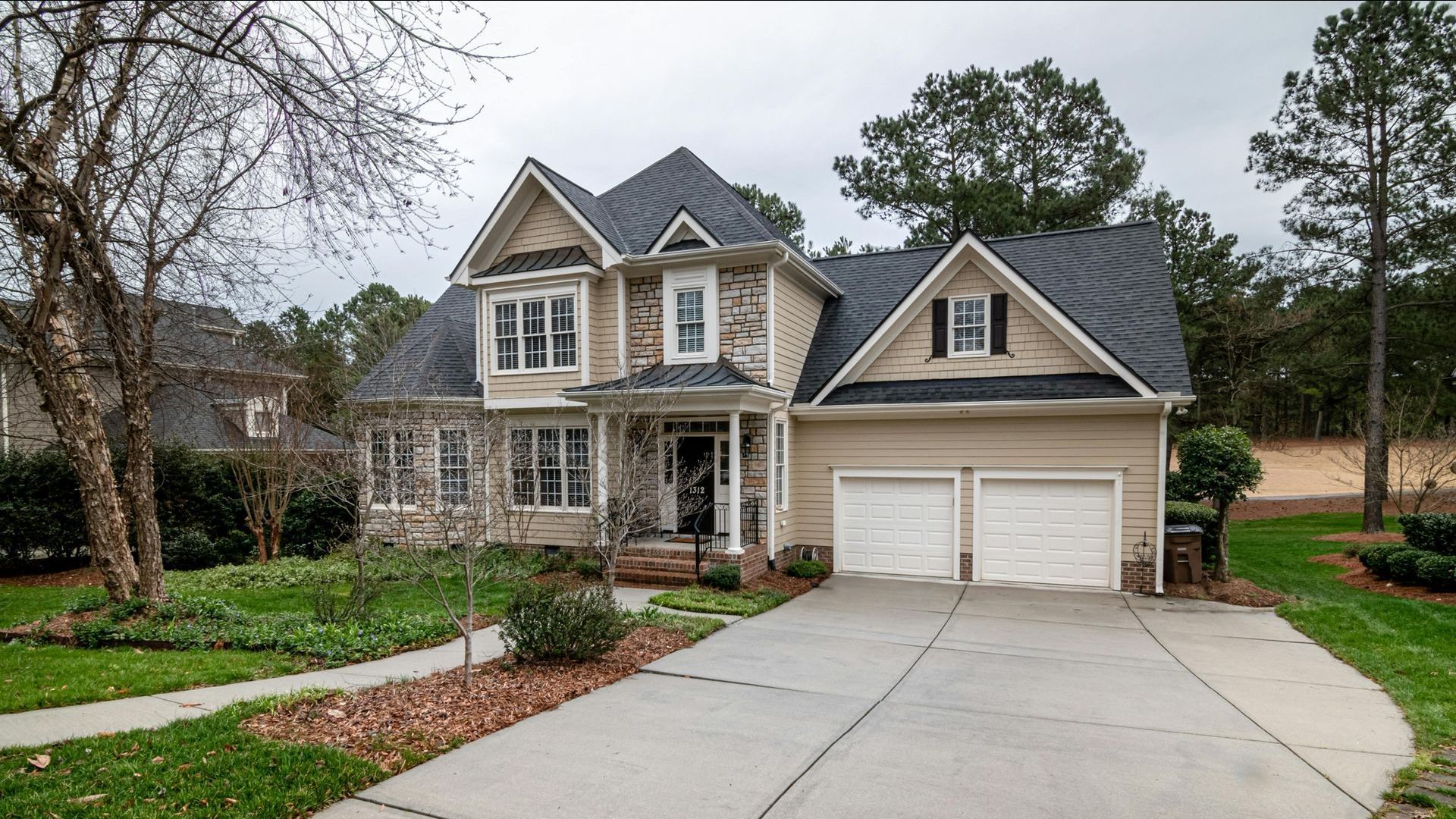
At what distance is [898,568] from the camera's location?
44.0ft

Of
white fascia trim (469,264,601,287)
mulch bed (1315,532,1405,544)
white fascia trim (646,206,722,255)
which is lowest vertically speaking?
mulch bed (1315,532,1405,544)

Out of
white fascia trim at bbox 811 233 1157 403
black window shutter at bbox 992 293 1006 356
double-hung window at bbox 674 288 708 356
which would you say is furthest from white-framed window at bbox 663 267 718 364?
black window shutter at bbox 992 293 1006 356

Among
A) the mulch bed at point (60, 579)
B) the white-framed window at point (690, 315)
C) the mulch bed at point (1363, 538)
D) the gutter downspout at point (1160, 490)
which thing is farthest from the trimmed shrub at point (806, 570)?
the mulch bed at point (1363, 538)

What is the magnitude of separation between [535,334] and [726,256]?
4.14 metres

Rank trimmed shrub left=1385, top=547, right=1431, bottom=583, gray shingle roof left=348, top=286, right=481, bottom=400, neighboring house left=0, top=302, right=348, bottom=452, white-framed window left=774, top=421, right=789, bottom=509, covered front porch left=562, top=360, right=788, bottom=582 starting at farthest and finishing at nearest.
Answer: gray shingle roof left=348, top=286, right=481, bottom=400
white-framed window left=774, top=421, right=789, bottom=509
covered front porch left=562, top=360, right=788, bottom=582
trimmed shrub left=1385, top=547, right=1431, bottom=583
neighboring house left=0, top=302, right=348, bottom=452

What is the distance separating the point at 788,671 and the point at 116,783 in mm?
5211

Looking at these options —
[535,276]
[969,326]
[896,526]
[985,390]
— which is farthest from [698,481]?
[969,326]

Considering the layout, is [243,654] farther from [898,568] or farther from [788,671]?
[898,568]

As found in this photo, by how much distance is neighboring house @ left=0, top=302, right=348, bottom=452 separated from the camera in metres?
8.53

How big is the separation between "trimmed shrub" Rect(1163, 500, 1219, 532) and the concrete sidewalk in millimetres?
12587

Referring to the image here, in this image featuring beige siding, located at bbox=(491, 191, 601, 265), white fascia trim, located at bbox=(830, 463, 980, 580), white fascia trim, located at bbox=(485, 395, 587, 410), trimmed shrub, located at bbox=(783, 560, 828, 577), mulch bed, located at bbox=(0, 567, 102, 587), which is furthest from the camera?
beige siding, located at bbox=(491, 191, 601, 265)

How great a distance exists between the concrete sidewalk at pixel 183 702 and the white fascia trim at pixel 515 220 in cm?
830

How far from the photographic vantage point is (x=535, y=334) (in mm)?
14234

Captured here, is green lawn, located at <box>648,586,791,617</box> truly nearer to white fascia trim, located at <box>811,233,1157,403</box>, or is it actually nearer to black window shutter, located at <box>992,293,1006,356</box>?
white fascia trim, located at <box>811,233,1157,403</box>
